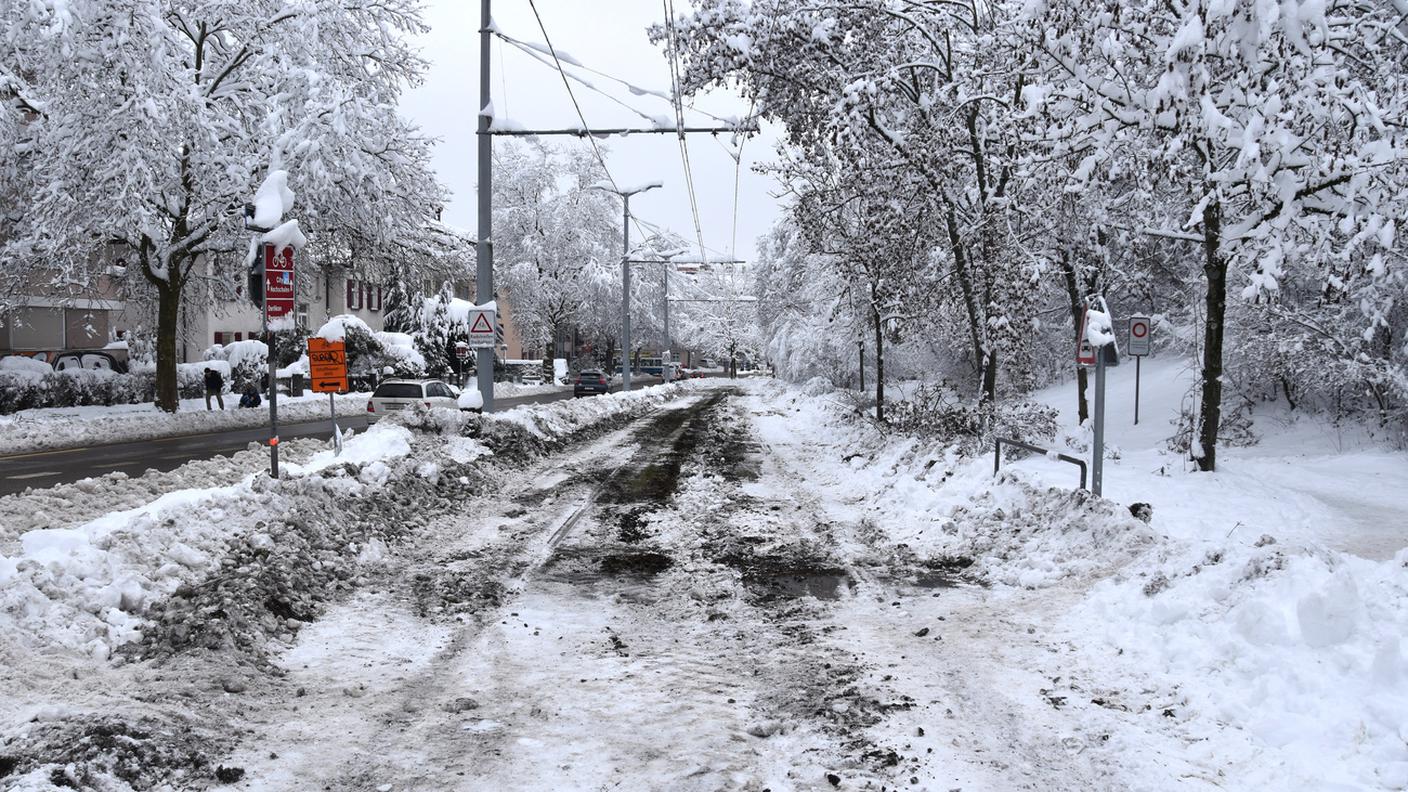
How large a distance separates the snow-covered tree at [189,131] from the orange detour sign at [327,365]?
7.49 meters

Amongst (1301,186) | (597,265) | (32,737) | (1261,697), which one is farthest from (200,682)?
(597,265)

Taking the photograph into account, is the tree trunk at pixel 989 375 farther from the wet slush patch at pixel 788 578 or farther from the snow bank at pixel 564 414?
the snow bank at pixel 564 414

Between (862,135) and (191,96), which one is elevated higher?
(191,96)

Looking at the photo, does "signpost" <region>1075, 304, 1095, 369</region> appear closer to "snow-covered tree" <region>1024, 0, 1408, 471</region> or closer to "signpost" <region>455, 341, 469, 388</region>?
"snow-covered tree" <region>1024, 0, 1408, 471</region>

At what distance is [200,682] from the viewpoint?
17.7ft

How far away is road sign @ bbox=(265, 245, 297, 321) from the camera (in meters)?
11.2

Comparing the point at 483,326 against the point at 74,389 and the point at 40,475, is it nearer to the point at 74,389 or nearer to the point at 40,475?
the point at 40,475

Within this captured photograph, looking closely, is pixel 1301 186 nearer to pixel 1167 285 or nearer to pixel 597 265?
pixel 1167 285

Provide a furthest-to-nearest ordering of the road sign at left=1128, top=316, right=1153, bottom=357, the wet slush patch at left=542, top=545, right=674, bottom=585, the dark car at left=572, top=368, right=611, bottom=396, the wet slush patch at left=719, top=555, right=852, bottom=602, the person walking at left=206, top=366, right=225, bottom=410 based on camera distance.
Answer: the dark car at left=572, top=368, right=611, bottom=396
the person walking at left=206, top=366, right=225, bottom=410
the road sign at left=1128, top=316, right=1153, bottom=357
the wet slush patch at left=542, top=545, right=674, bottom=585
the wet slush patch at left=719, top=555, right=852, bottom=602

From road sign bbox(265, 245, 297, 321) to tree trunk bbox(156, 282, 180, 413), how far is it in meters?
16.6

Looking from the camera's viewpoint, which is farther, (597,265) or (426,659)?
(597,265)

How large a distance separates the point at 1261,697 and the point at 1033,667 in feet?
4.44

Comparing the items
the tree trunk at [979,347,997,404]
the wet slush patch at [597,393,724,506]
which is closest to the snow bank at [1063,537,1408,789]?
the wet slush patch at [597,393,724,506]

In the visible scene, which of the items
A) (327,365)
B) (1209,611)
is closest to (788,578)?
(1209,611)
